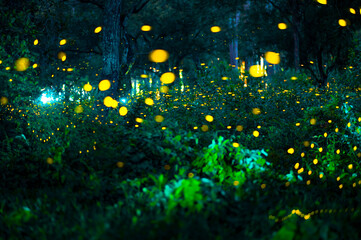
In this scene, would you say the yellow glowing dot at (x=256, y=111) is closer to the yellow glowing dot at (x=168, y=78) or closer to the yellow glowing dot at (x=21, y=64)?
the yellow glowing dot at (x=168, y=78)

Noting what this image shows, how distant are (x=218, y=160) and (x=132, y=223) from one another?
4.23 ft

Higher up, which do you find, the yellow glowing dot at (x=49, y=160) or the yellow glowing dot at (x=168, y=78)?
the yellow glowing dot at (x=168, y=78)

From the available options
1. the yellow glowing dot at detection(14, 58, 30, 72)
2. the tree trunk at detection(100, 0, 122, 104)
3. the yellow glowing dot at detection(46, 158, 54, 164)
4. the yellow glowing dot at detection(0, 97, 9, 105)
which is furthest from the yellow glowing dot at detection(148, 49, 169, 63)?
the yellow glowing dot at detection(46, 158, 54, 164)

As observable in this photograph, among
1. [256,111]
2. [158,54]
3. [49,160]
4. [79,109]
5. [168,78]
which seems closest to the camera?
[49,160]

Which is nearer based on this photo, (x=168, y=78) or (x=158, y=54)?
(x=168, y=78)

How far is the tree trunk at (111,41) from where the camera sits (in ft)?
28.3

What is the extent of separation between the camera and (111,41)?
29.0 feet

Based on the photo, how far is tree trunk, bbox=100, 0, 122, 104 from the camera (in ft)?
28.3

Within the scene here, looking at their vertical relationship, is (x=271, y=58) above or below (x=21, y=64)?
above

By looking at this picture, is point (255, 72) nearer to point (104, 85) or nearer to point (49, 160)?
point (104, 85)

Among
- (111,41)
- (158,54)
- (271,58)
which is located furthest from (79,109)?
(158,54)

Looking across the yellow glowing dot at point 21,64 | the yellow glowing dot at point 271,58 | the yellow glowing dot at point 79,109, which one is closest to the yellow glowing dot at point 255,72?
the yellow glowing dot at point 271,58

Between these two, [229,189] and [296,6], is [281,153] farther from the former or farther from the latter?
[296,6]

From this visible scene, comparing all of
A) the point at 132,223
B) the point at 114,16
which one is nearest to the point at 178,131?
the point at 132,223
